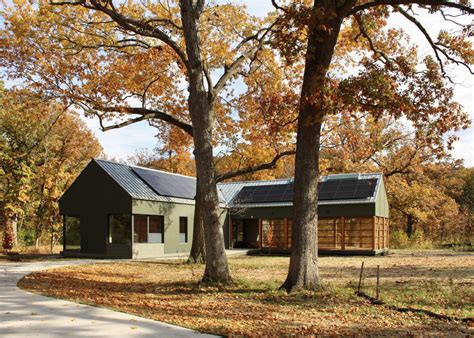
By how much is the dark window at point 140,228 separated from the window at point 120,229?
313mm

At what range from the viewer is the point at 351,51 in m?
16.7

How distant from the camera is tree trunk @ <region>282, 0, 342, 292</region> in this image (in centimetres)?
981

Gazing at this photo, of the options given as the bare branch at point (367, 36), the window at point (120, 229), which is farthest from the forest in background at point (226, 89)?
the window at point (120, 229)

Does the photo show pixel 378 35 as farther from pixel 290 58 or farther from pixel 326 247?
pixel 326 247

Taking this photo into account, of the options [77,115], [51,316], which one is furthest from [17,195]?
[51,316]

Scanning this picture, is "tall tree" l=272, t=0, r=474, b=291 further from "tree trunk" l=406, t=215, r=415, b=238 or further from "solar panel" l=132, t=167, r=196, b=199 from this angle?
"tree trunk" l=406, t=215, r=415, b=238

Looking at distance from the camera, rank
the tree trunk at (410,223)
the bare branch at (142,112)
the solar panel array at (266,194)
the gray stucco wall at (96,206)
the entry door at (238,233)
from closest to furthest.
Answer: the bare branch at (142,112)
the gray stucco wall at (96,206)
the solar panel array at (266,194)
the entry door at (238,233)
the tree trunk at (410,223)

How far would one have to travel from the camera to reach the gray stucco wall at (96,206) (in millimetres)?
21875

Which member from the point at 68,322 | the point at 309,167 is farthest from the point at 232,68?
the point at 68,322

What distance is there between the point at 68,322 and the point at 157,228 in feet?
57.1

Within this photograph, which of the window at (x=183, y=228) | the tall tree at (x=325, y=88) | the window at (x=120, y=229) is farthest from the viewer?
the window at (x=183, y=228)

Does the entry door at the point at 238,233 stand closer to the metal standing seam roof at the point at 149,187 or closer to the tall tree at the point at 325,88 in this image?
the metal standing seam roof at the point at 149,187

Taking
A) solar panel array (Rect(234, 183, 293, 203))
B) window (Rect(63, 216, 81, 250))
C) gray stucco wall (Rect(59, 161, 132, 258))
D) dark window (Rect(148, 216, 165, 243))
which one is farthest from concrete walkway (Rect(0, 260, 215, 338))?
window (Rect(63, 216, 81, 250))

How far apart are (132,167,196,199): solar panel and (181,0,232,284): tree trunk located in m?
12.5
